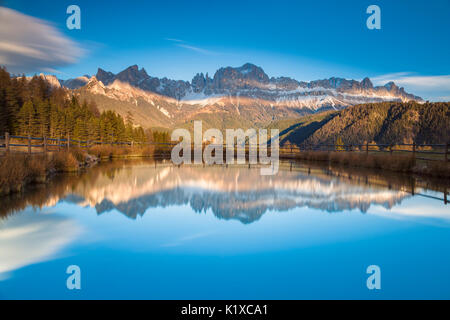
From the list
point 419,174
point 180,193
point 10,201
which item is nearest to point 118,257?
point 10,201

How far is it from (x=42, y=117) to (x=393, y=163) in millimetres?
47349

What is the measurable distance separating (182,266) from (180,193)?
205 inches

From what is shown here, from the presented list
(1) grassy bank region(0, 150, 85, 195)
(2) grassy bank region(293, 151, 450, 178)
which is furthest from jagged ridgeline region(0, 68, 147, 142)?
(2) grassy bank region(293, 151, 450, 178)

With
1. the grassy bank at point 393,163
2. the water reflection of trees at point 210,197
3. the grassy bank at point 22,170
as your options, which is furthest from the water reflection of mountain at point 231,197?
the grassy bank at point 393,163

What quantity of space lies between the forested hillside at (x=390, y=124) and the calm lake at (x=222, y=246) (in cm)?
9769

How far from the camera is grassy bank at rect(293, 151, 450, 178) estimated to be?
12.9 metres

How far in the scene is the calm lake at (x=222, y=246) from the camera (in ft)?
10.0

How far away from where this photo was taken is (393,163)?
15977 mm

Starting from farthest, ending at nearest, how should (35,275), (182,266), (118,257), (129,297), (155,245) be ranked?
(155,245) → (118,257) → (182,266) → (35,275) → (129,297)

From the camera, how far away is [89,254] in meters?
3.96

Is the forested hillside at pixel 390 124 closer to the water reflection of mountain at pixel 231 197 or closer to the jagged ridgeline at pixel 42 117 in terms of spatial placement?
the jagged ridgeline at pixel 42 117

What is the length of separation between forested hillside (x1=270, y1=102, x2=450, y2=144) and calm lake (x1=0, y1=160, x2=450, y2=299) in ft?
321

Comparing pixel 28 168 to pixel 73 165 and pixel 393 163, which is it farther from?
pixel 393 163

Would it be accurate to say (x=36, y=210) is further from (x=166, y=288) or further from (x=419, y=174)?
(x=419, y=174)
